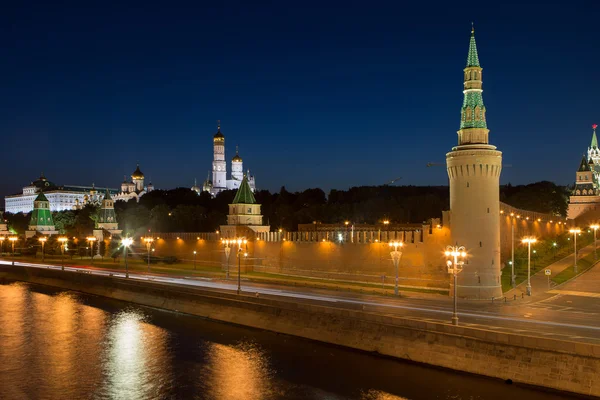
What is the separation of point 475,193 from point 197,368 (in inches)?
740

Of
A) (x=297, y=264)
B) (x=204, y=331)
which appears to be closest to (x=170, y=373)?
(x=204, y=331)

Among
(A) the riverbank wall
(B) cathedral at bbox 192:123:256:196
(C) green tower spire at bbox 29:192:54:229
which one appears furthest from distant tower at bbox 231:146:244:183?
(A) the riverbank wall

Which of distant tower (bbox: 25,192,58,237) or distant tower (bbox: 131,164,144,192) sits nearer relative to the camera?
distant tower (bbox: 25,192,58,237)

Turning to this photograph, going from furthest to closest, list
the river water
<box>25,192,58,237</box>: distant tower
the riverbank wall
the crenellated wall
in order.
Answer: <box>25,192,58,237</box>: distant tower → the crenellated wall → the river water → the riverbank wall

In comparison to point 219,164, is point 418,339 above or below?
below

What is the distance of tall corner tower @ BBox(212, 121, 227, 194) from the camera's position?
16175cm

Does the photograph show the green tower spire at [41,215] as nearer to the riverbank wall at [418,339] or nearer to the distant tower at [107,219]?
the distant tower at [107,219]

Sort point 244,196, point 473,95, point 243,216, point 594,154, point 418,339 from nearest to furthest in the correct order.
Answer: point 418,339, point 473,95, point 243,216, point 244,196, point 594,154

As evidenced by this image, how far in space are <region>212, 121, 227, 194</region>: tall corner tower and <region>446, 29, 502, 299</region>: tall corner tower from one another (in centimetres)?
12895

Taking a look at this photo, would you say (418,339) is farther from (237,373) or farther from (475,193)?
(475,193)

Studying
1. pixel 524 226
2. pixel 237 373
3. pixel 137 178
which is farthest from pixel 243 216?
pixel 137 178

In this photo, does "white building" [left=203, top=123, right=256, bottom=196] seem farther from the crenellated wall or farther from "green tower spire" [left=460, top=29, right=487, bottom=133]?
"green tower spire" [left=460, top=29, right=487, bottom=133]

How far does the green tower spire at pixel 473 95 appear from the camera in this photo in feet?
115

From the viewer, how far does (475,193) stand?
114ft
